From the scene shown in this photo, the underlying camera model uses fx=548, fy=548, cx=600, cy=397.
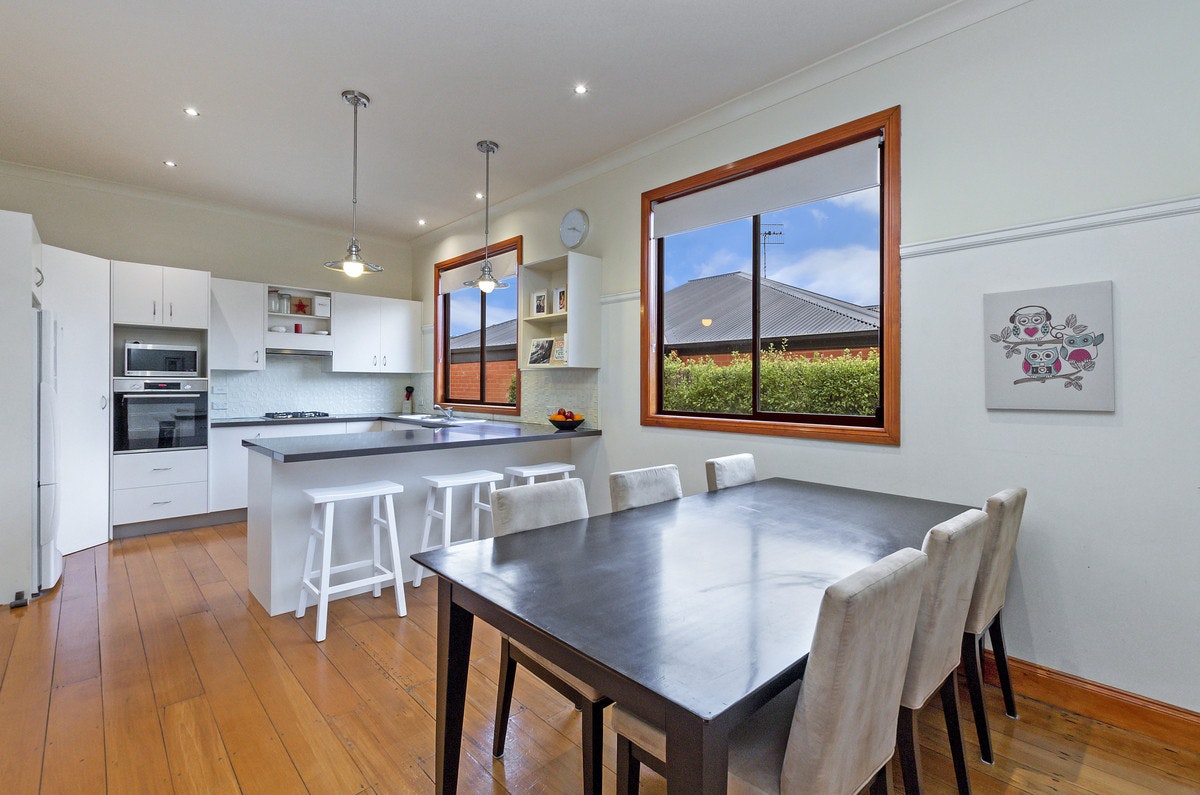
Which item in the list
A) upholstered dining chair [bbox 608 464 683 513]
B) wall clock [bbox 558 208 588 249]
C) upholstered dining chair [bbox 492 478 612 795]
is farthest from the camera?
wall clock [bbox 558 208 588 249]

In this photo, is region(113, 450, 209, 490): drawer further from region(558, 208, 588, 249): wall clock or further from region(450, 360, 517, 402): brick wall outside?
region(558, 208, 588, 249): wall clock

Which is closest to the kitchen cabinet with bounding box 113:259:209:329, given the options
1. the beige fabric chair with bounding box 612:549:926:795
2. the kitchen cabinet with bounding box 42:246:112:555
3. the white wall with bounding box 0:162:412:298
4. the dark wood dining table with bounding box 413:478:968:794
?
the kitchen cabinet with bounding box 42:246:112:555

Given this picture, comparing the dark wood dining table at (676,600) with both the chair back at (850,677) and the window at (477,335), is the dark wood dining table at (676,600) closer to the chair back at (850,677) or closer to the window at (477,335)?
the chair back at (850,677)

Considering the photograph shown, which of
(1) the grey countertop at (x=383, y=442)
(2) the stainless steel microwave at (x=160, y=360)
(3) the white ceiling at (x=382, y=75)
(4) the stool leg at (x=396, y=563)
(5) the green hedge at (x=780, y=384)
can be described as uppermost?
(3) the white ceiling at (x=382, y=75)

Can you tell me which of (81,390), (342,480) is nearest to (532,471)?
(342,480)

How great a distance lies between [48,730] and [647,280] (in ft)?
11.4

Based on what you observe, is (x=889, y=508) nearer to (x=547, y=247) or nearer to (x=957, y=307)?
(x=957, y=307)

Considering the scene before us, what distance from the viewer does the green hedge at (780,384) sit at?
9.51ft

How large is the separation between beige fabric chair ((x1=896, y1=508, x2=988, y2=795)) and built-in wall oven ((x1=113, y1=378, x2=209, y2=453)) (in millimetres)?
5181

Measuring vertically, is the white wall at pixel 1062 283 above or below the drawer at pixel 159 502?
above

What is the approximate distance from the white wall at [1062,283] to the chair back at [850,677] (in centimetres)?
154

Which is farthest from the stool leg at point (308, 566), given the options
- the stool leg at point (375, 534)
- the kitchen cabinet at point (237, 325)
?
the kitchen cabinet at point (237, 325)

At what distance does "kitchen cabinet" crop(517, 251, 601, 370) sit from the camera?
3.92 metres

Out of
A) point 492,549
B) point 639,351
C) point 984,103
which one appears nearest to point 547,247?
point 639,351
